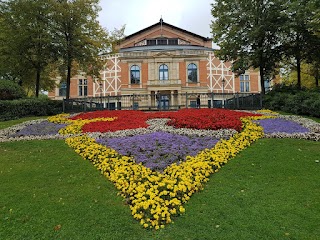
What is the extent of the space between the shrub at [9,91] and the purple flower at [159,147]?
40.8 ft

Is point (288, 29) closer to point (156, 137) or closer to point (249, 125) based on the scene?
point (249, 125)

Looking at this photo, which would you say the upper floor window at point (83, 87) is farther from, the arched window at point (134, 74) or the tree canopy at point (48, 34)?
the tree canopy at point (48, 34)

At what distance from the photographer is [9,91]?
62.1ft

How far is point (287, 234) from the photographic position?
12.8ft

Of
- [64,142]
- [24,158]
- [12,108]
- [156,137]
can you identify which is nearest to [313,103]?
[156,137]

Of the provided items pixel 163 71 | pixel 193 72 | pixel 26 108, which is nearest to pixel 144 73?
Result: pixel 163 71

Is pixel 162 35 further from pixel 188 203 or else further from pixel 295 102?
pixel 188 203

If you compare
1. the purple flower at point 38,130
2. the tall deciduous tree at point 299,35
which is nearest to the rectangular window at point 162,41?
the tall deciduous tree at point 299,35

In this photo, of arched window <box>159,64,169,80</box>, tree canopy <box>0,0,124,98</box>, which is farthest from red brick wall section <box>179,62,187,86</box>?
tree canopy <box>0,0,124,98</box>

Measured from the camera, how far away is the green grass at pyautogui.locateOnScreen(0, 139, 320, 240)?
4039 mm

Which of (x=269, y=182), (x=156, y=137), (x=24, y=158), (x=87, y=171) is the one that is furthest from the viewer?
(x=156, y=137)

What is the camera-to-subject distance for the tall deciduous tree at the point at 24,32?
21.0 m

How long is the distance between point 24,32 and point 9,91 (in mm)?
4937

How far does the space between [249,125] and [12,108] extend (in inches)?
561
